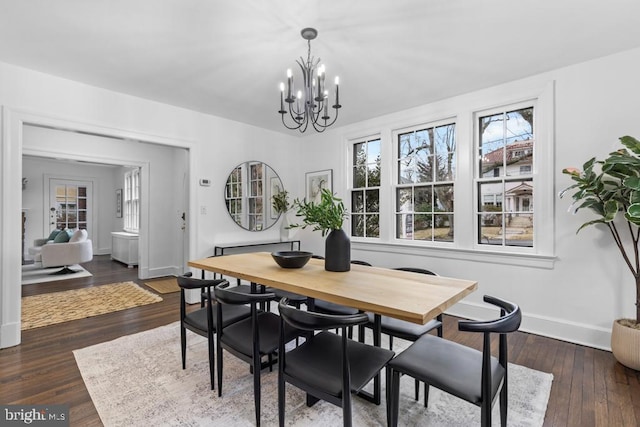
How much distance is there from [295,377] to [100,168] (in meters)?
9.25

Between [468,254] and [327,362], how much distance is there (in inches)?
102

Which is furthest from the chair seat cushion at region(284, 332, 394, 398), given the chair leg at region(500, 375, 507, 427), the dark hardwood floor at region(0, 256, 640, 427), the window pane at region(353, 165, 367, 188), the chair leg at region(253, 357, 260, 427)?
the window pane at region(353, 165, 367, 188)

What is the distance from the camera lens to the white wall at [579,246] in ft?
8.80

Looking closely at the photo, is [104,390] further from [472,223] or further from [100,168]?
[100,168]

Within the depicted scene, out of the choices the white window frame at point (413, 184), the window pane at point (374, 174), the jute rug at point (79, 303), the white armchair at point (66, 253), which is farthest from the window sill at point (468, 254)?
the white armchair at point (66, 253)

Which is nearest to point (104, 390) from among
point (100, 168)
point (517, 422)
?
point (517, 422)

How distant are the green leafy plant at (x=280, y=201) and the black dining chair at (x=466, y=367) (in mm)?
3727

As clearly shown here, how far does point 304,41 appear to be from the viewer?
246cm

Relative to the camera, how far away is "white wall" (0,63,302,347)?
2.85m

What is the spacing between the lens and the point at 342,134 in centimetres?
477

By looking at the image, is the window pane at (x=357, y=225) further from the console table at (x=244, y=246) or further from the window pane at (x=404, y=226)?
the console table at (x=244, y=246)

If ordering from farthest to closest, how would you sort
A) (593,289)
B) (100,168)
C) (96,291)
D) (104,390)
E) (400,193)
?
(100,168)
(96,291)
(400,193)
(593,289)
(104,390)

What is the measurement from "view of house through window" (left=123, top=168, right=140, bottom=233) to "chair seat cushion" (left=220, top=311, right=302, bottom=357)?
6.40 metres

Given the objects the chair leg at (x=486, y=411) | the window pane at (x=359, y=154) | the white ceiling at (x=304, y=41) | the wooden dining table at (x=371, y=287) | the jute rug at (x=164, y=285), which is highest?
the white ceiling at (x=304, y=41)
